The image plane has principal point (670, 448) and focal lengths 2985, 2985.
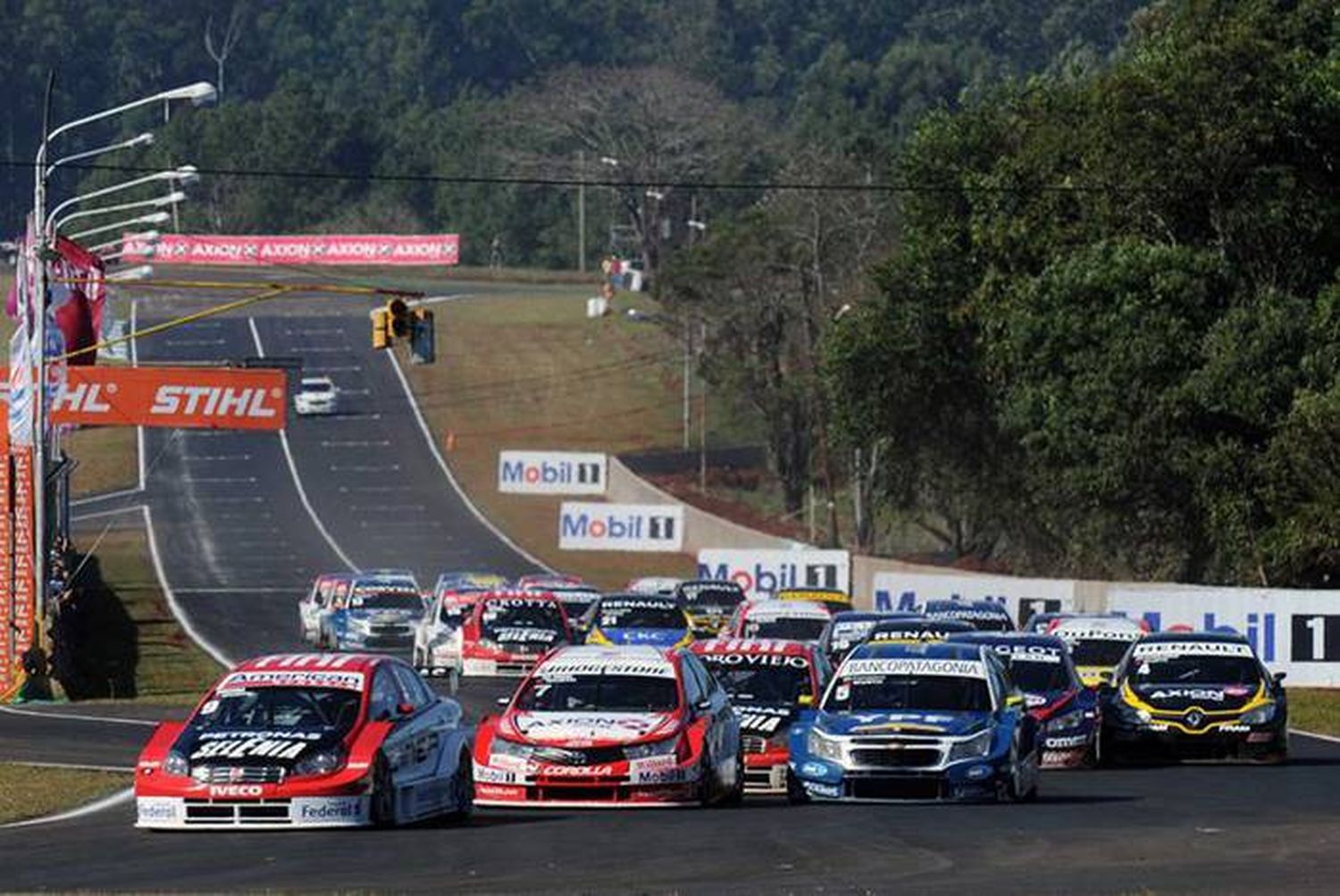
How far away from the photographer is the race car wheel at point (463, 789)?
23.0m

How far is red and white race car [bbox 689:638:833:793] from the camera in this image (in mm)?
26859

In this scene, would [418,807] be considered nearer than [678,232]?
Yes

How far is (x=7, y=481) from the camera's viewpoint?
45.7m

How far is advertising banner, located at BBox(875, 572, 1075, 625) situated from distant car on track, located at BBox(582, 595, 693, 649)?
9802 millimetres

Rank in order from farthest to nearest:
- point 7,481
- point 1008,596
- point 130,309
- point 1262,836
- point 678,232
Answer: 1. point 678,232
2. point 130,309
3. point 1008,596
4. point 7,481
5. point 1262,836

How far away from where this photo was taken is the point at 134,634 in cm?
6259

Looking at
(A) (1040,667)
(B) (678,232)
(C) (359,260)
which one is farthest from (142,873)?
(B) (678,232)

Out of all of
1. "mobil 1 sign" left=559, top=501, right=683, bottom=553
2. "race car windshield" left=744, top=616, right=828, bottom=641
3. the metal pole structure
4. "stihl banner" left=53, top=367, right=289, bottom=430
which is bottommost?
"race car windshield" left=744, top=616, right=828, bottom=641

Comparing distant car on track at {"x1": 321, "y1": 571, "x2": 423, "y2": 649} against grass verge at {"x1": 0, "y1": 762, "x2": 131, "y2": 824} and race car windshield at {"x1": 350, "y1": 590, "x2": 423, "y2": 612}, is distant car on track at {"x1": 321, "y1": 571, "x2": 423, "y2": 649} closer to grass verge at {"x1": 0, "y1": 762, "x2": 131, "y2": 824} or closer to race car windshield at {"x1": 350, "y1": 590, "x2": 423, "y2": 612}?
race car windshield at {"x1": 350, "y1": 590, "x2": 423, "y2": 612}

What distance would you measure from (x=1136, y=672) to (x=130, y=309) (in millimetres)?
87643

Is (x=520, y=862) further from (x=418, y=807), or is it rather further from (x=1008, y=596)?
(x=1008, y=596)

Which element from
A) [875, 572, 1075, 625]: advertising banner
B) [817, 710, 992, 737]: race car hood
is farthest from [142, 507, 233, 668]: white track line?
[817, 710, 992, 737]: race car hood

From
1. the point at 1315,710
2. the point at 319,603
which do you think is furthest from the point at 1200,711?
the point at 319,603

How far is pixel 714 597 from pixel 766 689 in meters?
28.1
